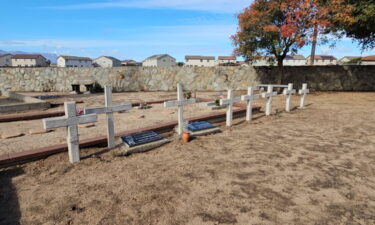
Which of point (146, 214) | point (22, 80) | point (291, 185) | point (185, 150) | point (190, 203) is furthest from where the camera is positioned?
point (22, 80)

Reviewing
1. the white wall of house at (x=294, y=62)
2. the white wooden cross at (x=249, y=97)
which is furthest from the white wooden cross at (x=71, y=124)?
the white wall of house at (x=294, y=62)

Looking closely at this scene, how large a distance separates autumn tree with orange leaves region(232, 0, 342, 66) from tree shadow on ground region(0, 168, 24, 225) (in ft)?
42.3

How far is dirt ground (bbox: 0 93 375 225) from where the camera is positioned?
8.15 feet

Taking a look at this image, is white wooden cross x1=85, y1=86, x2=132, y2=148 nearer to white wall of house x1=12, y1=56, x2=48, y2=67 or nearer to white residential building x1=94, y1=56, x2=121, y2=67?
white residential building x1=94, y1=56, x2=121, y2=67

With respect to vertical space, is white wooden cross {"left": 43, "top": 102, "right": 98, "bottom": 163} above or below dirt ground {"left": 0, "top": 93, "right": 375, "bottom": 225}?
above

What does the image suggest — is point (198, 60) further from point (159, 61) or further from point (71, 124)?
point (71, 124)

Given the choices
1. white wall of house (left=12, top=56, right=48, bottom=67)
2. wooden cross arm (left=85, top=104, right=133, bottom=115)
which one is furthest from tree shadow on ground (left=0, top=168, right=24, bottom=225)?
white wall of house (left=12, top=56, right=48, bottom=67)

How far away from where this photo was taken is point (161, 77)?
681 inches

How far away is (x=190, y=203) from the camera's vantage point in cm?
271

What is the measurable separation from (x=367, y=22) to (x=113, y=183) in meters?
14.5

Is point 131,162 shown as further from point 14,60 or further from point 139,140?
point 14,60

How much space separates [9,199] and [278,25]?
49.0ft

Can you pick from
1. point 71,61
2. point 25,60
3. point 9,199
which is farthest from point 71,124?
point 25,60

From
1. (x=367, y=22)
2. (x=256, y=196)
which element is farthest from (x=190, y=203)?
(x=367, y=22)
